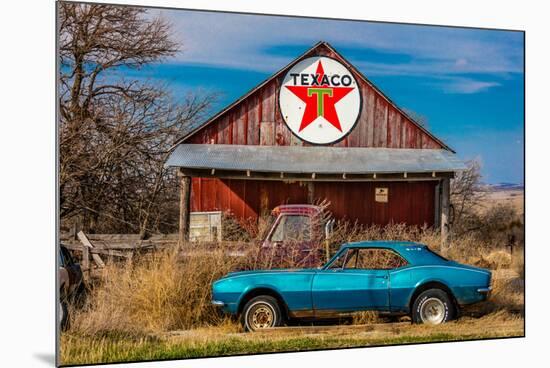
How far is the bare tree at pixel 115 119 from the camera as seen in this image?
41.2 ft

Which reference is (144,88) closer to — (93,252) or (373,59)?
(93,252)

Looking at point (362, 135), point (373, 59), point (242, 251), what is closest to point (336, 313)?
point (242, 251)

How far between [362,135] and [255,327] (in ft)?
10.2

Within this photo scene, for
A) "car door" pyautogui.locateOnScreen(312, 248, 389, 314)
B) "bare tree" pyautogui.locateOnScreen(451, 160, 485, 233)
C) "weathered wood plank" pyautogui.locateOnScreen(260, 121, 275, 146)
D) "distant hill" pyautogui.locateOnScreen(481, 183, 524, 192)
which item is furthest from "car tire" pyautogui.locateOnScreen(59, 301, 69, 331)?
"distant hill" pyautogui.locateOnScreen(481, 183, 524, 192)

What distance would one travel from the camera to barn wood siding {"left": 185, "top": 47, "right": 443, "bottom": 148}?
13.4m

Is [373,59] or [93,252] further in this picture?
[373,59]

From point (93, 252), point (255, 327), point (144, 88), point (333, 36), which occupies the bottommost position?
point (255, 327)

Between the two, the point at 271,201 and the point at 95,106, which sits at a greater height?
the point at 95,106

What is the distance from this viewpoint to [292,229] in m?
13.4

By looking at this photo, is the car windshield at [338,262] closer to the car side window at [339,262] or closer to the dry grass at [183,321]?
the car side window at [339,262]

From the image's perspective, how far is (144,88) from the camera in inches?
506

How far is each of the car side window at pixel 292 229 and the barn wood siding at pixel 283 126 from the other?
1.06 metres

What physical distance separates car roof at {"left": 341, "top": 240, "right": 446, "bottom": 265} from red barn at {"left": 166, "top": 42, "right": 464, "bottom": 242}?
1.02ft

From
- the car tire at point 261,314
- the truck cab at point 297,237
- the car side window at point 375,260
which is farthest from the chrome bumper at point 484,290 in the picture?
the car tire at point 261,314
